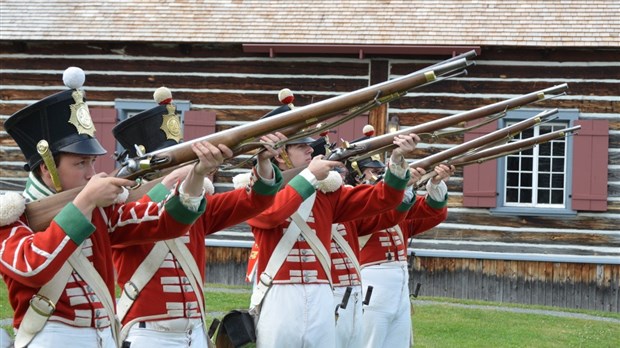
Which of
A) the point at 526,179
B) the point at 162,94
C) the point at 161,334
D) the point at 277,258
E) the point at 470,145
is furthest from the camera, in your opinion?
the point at 526,179

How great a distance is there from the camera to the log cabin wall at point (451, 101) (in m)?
15.7

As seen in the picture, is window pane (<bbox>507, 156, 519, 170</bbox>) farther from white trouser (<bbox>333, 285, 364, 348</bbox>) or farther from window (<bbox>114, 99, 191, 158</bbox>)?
white trouser (<bbox>333, 285, 364, 348</bbox>)

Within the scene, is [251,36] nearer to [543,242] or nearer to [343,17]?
[343,17]

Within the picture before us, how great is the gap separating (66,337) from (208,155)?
39.1 inches

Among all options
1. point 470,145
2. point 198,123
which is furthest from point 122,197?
point 198,123

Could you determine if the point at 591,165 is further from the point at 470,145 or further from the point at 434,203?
the point at 470,145

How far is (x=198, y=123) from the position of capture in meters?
16.7

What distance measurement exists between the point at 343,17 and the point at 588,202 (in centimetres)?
489

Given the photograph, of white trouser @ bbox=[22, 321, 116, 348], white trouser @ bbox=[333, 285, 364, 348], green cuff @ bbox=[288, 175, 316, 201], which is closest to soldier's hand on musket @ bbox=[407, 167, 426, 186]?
white trouser @ bbox=[333, 285, 364, 348]

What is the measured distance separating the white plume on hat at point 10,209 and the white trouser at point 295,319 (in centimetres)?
230

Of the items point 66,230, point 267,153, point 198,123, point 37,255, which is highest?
point 198,123

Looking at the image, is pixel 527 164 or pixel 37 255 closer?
pixel 37 255

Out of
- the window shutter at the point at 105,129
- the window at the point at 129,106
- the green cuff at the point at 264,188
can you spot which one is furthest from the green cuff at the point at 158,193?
the window shutter at the point at 105,129

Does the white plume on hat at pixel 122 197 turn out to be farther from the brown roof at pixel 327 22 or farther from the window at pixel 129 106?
the window at pixel 129 106
